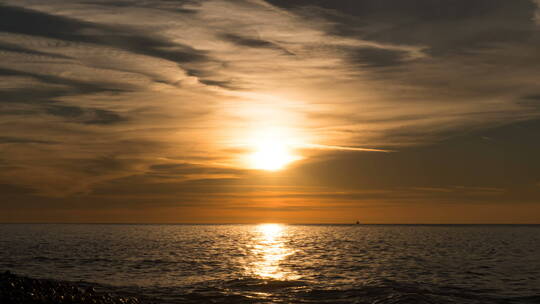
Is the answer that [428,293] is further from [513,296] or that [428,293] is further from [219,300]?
[219,300]

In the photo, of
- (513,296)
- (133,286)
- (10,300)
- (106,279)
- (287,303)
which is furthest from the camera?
(106,279)

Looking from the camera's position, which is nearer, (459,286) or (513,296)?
(513,296)

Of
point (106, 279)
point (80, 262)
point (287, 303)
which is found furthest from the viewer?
point (80, 262)

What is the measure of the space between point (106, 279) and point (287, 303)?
17548 millimetres

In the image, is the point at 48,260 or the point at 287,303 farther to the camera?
the point at 48,260

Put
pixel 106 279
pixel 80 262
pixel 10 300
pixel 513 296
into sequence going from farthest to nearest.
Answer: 1. pixel 80 262
2. pixel 106 279
3. pixel 513 296
4. pixel 10 300

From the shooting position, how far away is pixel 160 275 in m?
43.3

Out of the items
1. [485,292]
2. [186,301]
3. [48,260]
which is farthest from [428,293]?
[48,260]

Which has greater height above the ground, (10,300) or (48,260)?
(10,300)

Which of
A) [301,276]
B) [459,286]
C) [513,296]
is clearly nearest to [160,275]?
[301,276]

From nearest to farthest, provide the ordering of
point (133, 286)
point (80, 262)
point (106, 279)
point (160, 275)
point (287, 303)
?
point (287, 303), point (133, 286), point (106, 279), point (160, 275), point (80, 262)

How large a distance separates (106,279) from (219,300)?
13.5 m

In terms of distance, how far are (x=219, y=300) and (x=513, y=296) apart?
2024cm

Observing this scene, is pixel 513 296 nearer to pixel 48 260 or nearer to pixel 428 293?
pixel 428 293
